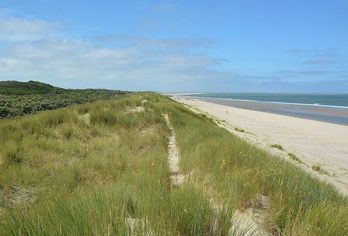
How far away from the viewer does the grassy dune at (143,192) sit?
378 centimetres

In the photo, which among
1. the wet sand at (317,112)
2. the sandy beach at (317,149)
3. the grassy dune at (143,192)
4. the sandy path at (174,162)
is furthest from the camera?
the wet sand at (317,112)

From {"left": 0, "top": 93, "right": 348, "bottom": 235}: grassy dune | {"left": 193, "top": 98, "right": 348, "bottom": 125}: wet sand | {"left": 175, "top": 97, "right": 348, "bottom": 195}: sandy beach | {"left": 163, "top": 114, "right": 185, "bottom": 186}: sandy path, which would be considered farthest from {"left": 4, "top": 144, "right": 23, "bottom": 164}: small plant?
{"left": 193, "top": 98, "right": 348, "bottom": 125}: wet sand

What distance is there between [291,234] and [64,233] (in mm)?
2030

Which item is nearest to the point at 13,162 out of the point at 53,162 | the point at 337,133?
the point at 53,162

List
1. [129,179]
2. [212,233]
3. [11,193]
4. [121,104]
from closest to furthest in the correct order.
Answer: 1. [212,233]
2. [129,179]
3. [11,193]
4. [121,104]

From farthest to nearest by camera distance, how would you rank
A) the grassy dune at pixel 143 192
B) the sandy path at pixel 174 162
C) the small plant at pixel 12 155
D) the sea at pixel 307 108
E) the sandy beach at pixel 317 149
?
the sea at pixel 307 108 < the sandy beach at pixel 317 149 < the small plant at pixel 12 155 < the sandy path at pixel 174 162 < the grassy dune at pixel 143 192

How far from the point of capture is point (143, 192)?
195 inches

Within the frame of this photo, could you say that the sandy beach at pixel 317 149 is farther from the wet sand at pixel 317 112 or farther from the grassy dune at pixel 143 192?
the wet sand at pixel 317 112

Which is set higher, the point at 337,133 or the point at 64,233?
the point at 64,233

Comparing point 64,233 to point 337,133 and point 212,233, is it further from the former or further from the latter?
point 337,133

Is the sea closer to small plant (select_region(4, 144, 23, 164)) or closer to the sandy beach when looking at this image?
the sandy beach

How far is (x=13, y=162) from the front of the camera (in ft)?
31.6

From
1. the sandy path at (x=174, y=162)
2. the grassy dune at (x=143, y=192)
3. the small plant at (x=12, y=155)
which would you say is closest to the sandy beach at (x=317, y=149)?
the sandy path at (x=174, y=162)

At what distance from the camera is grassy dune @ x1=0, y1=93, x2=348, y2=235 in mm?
3781
